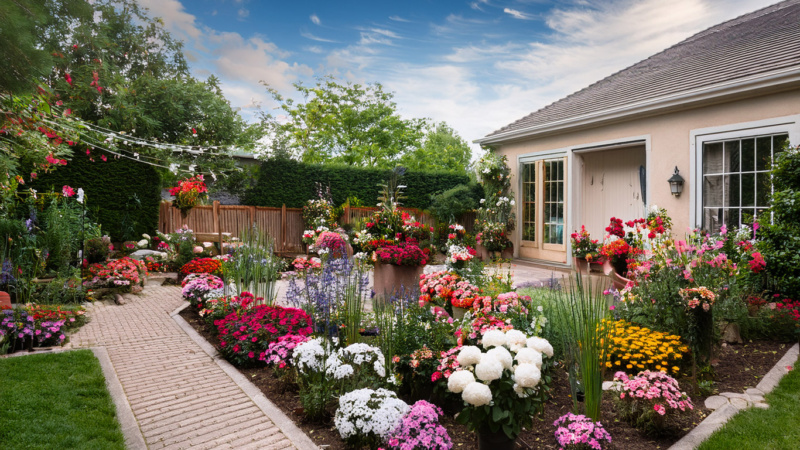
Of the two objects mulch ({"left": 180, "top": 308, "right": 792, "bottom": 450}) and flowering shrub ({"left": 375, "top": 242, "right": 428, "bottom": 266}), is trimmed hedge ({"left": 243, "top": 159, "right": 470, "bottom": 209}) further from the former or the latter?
mulch ({"left": 180, "top": 308, "right": 792, "bottom": 450})

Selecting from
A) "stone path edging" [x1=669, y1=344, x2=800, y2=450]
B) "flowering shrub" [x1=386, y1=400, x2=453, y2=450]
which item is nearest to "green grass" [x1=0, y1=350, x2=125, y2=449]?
"flowering shrub" [x1=386, y1=400, x2=453, y2=450]

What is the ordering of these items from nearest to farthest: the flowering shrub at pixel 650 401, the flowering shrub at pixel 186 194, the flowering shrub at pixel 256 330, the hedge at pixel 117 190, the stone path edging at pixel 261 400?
the flowering shrub at pixel 650 401 → the stone path edging at pixel 261 400 → the flowering shrub at pixel 256 330 → the hedge at pixel 117 190 → the flowering shrub at pixel 186 194

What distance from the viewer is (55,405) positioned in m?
2.96

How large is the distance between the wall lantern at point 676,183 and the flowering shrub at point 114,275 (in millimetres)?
8646

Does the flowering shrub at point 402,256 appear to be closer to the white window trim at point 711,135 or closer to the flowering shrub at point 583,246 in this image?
the flowering shrub at point 583,246

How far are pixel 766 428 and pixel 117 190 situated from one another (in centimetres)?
1050

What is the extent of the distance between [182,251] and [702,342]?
857cm

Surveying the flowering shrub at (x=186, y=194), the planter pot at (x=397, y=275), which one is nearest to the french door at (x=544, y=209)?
the planter pot at (x=397, y=275)

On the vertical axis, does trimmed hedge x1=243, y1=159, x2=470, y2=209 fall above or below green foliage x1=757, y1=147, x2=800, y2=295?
above

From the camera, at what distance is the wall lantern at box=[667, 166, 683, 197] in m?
6.63

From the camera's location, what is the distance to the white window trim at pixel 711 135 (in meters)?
5.52

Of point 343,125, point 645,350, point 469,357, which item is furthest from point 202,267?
point 343,125

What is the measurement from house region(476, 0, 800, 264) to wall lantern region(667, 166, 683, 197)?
2.7 inches

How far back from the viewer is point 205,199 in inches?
418
